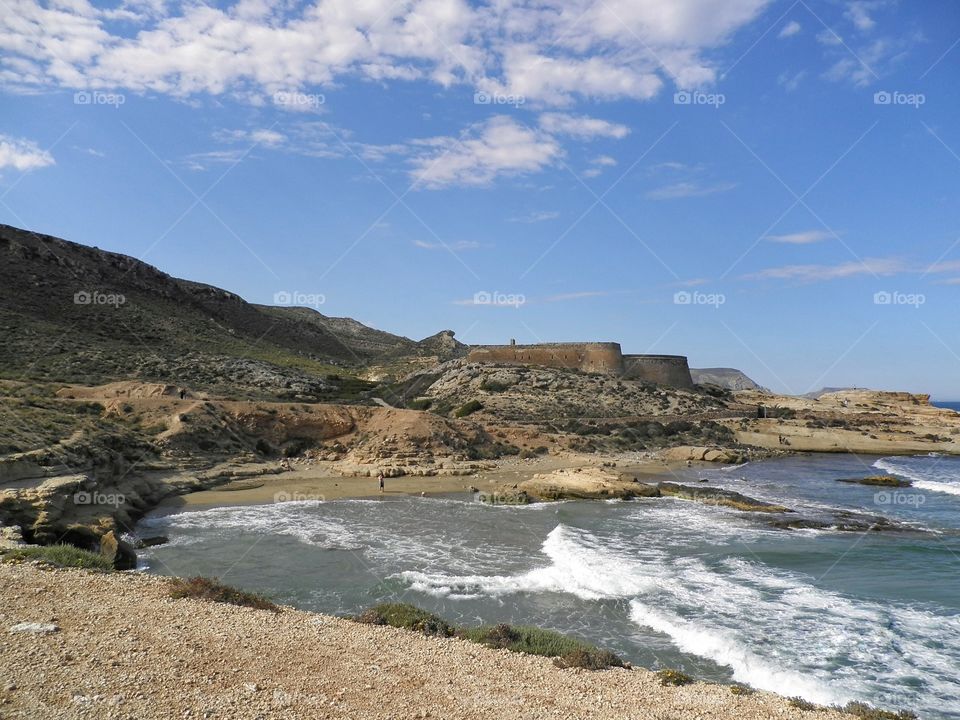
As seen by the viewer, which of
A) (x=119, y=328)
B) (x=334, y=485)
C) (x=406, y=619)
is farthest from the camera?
(x=119, y=328)

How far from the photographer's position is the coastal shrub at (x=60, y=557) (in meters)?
10.4

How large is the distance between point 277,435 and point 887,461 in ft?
117

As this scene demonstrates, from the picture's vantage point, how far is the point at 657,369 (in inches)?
2277

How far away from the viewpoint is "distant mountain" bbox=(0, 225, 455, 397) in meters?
33.6

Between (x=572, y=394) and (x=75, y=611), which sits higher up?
(x=572, y=394)

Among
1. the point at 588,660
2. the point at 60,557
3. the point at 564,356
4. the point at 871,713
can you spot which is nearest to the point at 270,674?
the point at 588,660

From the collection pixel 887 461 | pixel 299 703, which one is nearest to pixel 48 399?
pixel 299 703

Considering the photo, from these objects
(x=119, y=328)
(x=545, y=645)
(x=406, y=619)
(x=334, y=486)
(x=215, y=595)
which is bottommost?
(x=545, y=645)

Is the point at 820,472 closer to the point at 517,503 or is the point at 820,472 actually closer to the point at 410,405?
the point at 517,503

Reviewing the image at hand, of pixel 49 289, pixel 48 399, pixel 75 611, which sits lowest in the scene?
pixel 75 611

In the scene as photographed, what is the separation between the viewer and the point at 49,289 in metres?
41.5

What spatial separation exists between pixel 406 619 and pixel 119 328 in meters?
40.2

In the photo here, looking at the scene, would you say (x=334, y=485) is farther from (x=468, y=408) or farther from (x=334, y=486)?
(x=468, y=408)

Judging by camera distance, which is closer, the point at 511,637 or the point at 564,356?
the point at 511,637
